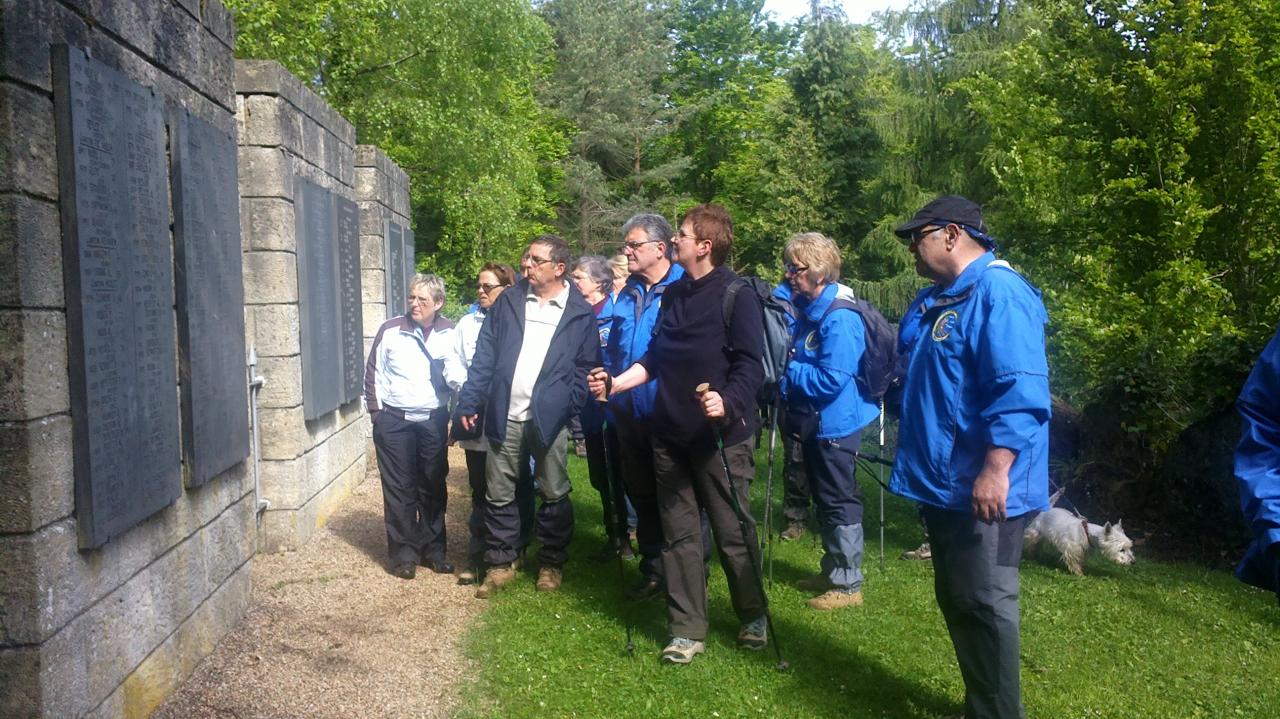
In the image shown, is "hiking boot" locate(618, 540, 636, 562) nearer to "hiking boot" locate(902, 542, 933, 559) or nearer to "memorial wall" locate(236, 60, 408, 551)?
"hiking boot" locate(902, 542, 933, 559)

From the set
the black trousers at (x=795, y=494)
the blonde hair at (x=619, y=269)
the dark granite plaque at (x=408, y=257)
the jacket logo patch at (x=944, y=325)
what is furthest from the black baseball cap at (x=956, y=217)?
the dark granite plaque at (x=408, y=257)

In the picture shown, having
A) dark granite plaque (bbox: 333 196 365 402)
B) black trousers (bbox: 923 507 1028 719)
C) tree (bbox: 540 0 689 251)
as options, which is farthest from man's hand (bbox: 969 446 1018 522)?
tree (bbox: 540 0 689 251)

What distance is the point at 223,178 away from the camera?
5.41 metres

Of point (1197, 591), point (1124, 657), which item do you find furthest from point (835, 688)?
point (1197, 591)

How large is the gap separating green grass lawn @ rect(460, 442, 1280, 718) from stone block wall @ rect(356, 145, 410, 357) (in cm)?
462

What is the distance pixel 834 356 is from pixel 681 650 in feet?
6.00

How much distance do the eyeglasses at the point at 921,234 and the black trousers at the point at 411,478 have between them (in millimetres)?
3696

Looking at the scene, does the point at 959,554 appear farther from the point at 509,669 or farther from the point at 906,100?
the point at 906,100

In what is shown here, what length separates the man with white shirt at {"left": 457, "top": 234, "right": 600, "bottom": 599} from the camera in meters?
6.19

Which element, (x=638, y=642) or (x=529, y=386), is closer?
(x=638, y=642)

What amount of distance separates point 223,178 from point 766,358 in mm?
2881

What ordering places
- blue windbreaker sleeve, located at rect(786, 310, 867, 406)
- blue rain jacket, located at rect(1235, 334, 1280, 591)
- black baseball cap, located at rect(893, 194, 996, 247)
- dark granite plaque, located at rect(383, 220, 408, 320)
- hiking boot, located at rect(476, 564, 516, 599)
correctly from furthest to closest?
dark granite plaque, located at rect(383, 220, 408, 320) < hiking boot, located at rect(476, 564, 516, 599) < blue windbreaker sleeve, located at rect(786, 310, 867, 406) < black baseball cap, located at rect(893, 194, 996, 247) < blue rain jacket, located at rect(1235, 334, 1280, 591)

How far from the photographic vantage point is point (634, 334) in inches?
234

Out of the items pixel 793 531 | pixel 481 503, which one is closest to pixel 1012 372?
pixel 481 503
